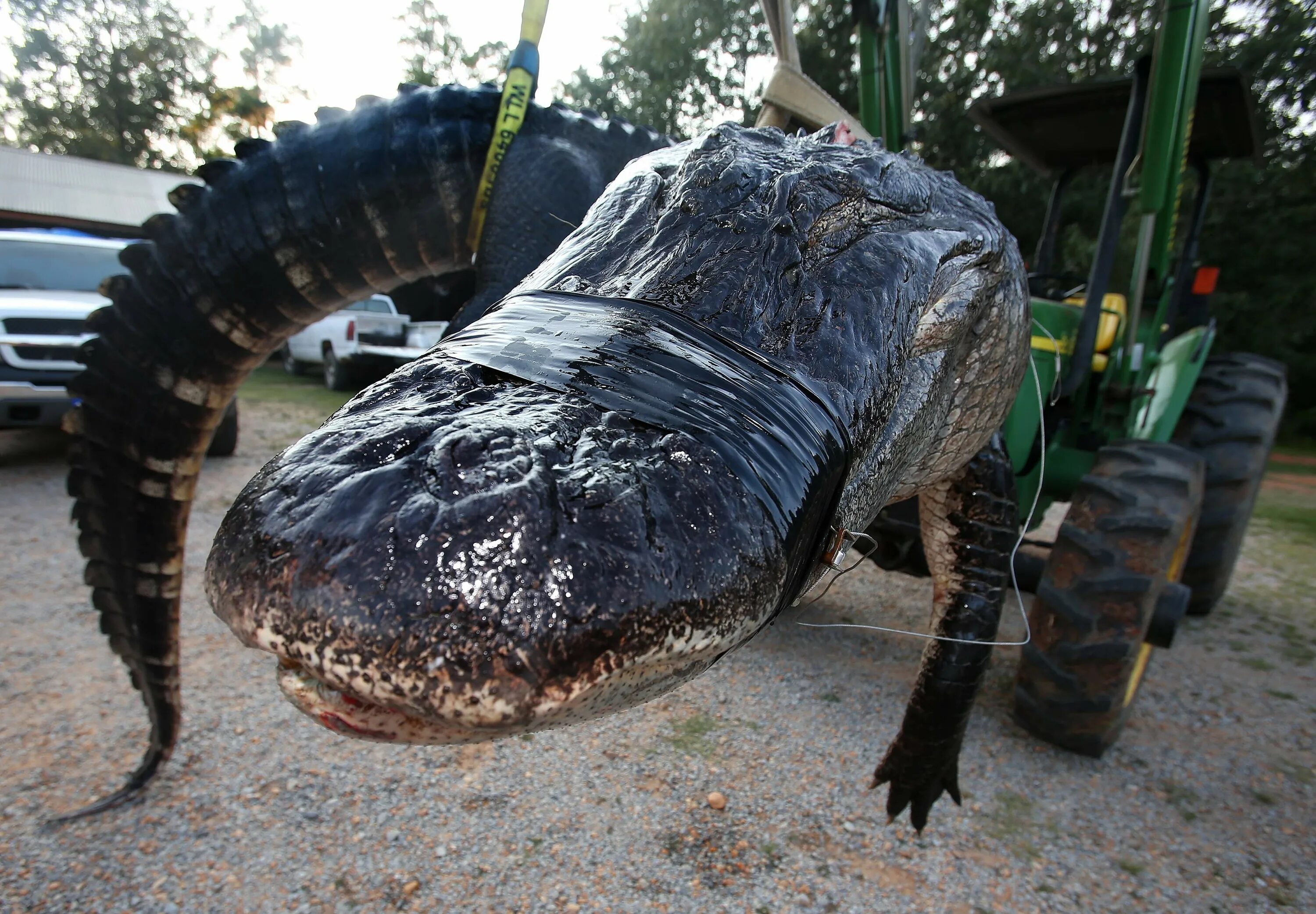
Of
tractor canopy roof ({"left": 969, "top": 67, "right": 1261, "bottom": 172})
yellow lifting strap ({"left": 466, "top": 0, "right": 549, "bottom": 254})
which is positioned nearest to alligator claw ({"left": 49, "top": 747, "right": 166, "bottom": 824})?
yellow lifting strap ({"left": 466, "top": 0, "right": 549, "bottom": 254})

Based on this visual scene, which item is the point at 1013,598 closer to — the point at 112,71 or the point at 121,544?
the point at 121,544

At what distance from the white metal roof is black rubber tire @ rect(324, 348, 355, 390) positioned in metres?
5.44

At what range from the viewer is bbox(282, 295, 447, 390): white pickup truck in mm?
Answer: 10984

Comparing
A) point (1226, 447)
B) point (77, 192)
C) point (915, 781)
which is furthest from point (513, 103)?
point (77, 192)

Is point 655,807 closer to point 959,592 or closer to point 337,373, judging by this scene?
point 959,592

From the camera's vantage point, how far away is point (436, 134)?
255 cm

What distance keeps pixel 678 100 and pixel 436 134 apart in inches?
575

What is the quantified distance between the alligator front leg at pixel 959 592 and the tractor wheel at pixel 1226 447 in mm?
2417

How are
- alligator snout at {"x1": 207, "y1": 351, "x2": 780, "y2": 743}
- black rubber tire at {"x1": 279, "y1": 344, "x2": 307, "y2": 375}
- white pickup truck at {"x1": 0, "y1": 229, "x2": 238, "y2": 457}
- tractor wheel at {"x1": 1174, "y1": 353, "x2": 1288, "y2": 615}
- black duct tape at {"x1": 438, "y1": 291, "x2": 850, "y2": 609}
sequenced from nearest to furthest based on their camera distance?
alligator snout at {"x1": 207, "y1": 351, "x2": 780, "y2": 743}, black duct tape at {"x1": 438, "y1": 291, "x2": 850, "y2": 609}, tractor wheel at {"x1": 1174, "y1": 353, "x2": 1288, "y2": 615}, white pickup truck at {"x1": 0, "y1": 229, "x2": 238, "y2": 457}, black rubber tire at {"x1": 279, "y1": 344, "x2": 307, "y2": 375}

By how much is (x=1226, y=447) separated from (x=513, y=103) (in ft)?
11.9

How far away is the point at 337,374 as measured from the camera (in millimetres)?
11641

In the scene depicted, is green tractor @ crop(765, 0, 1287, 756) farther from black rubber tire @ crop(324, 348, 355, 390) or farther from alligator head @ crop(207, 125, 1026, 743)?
black rubber tire @ crop(324, 348, 355, 390)

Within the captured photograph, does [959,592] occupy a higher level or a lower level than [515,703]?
lower

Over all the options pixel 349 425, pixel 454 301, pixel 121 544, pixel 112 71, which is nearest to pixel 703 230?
pixel 349 425
